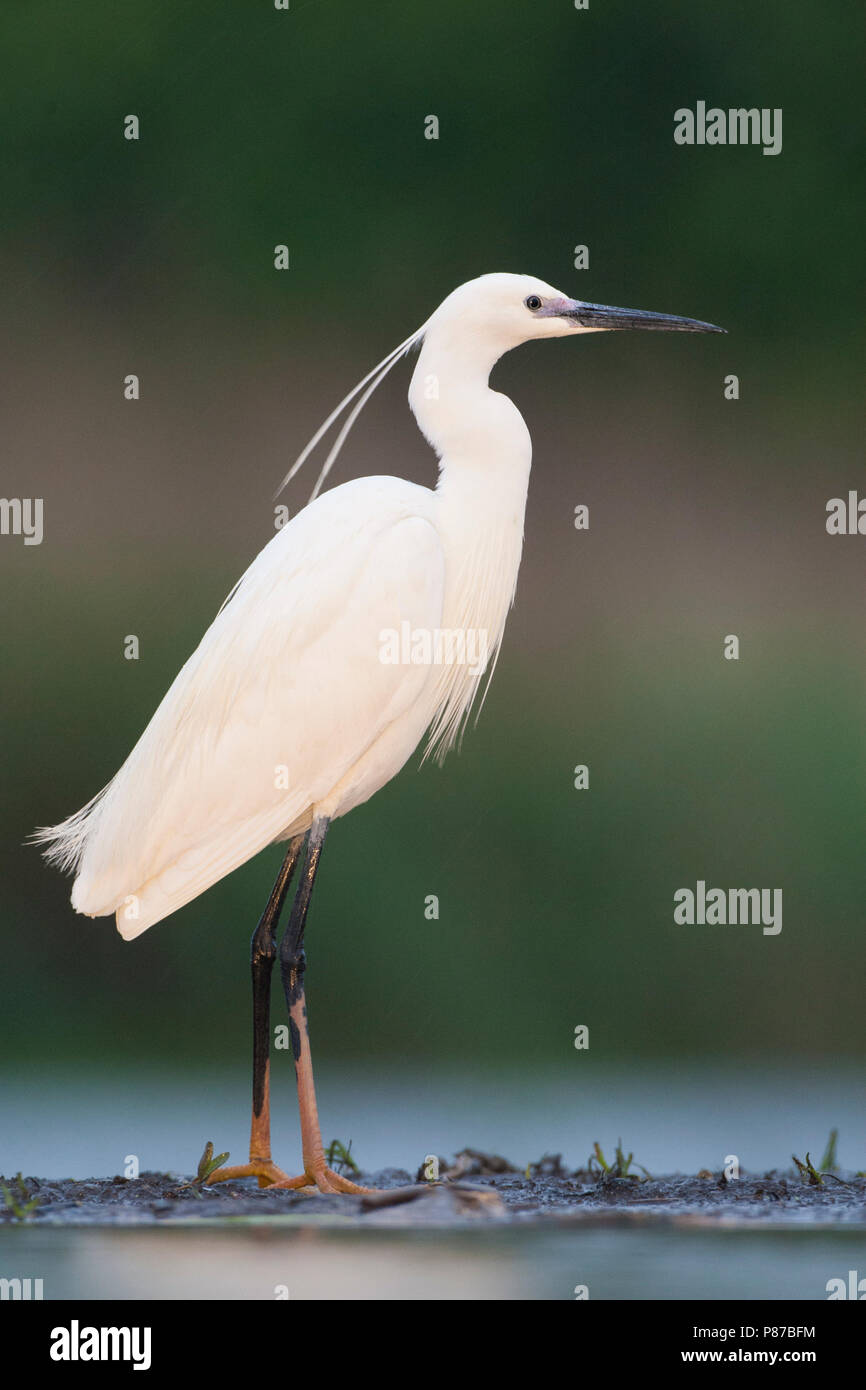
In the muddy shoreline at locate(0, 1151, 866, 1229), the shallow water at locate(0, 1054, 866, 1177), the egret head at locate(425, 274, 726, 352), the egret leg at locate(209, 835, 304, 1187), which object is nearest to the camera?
the muddy shoreline at locate(0, 1151, 866, 1229)

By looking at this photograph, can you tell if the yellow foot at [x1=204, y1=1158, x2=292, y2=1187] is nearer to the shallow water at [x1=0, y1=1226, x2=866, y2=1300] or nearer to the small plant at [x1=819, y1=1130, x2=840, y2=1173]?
the shallow water at [x1=0, y1=1226, x2=866, y2=1300]

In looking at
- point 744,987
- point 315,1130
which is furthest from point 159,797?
point 744,987

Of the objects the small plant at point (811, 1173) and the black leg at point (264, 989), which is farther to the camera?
the black leg at point (264, 989)

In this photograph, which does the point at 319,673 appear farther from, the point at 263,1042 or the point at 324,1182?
the point at 324,1182

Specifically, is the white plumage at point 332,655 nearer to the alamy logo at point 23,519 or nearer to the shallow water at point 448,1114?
the shallow water at point 448,1114

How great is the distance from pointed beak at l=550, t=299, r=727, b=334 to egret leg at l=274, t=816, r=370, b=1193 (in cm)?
116

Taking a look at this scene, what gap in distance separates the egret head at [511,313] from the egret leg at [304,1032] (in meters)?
1.05

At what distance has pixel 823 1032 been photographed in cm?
644

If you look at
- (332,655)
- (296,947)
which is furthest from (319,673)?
(296,947)

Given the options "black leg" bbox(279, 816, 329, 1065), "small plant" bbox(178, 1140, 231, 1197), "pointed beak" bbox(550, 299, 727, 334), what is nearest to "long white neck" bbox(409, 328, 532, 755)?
"pointed beak" bbox(550, 299, 727, 334)

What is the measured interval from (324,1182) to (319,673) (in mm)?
975

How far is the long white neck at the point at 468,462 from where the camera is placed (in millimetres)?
4078

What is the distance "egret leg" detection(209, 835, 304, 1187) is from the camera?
3.71m

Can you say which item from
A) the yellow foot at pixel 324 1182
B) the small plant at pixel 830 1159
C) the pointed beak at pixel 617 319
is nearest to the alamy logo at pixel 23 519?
the pointed beak at pixel 617 319
